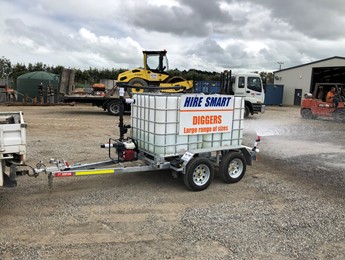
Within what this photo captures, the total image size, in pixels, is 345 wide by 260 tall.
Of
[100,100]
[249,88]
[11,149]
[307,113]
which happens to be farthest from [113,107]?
[11,149]

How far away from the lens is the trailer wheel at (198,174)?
5879 millimetres

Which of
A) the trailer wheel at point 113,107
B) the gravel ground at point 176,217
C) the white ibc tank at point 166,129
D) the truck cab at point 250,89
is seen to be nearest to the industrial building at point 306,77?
the truck cab at point 250,89

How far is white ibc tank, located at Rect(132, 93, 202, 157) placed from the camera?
19.0 feet

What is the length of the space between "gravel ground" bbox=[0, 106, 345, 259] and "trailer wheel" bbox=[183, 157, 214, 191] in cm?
15

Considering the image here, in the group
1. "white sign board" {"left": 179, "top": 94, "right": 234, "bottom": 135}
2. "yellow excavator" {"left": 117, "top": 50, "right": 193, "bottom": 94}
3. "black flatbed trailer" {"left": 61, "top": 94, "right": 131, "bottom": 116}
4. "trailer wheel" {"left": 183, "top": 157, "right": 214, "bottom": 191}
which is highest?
"yellow excavator" {"left": 117, "top": 50, "right": 193, "bottom": 94}

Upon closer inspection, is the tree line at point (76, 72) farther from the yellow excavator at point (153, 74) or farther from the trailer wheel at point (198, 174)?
the trailer wheel at point (198, 174)

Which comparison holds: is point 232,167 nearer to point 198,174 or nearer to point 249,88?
point 198,174

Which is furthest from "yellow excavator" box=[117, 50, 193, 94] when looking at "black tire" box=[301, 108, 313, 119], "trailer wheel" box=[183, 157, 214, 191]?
"trailer wheel" box=[183, 157, 214, 191]

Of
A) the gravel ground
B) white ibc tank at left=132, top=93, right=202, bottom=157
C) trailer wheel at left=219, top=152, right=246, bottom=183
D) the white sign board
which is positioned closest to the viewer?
the gravel ground

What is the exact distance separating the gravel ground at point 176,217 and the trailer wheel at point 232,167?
157 millimetres

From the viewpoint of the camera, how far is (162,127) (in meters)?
5.80

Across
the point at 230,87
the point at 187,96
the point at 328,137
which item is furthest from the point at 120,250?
the point at 230,87

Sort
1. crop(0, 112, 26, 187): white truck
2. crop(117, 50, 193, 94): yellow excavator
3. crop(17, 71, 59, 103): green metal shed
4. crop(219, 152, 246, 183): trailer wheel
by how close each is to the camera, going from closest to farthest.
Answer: crop(0, 112, 26, 187): white truck → crop(219, 152, 246, 183): trailer wheel → crop(117, 50, 193, 94): yellow excavator → crop(17, 71, 59, 103): green metal shed

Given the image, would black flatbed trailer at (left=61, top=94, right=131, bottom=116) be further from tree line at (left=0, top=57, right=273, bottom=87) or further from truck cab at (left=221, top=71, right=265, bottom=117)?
tree line at (left=0, top=57, right=273, bottom=87)
